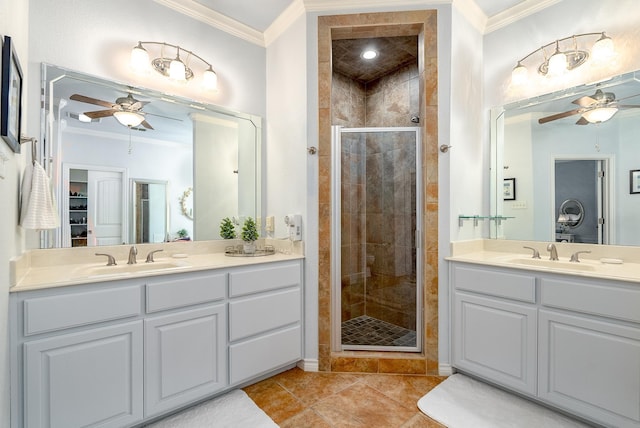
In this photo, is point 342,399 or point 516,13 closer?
point 342,399

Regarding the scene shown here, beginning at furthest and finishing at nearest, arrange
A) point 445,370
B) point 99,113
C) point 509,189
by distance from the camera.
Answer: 1. point 509,189
2. point 445,370
3. point 99,113

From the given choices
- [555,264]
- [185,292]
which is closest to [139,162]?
[185,292]

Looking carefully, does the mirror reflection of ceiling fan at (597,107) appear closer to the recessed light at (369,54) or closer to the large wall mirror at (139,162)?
the recessed light at (369,54)

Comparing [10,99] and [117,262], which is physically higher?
[10,99]

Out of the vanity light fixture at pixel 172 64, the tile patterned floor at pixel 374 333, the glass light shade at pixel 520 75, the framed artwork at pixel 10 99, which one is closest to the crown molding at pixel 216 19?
the vanity light fixture at pixel 172 64

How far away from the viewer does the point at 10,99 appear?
3.77ft

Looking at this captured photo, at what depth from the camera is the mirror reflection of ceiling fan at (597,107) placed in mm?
1945

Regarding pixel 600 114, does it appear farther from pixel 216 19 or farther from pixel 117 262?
pixel 117 262

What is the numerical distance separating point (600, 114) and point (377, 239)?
72.5 inches

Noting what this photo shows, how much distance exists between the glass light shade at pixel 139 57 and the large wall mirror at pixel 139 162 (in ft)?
0.51

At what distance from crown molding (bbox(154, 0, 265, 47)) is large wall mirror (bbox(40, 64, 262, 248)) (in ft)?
2.29

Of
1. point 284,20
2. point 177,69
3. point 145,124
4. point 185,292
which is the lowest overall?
point 185,292

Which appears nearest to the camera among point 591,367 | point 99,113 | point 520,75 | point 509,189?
point 591,367

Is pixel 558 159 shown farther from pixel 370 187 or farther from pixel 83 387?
pixel 83 387
